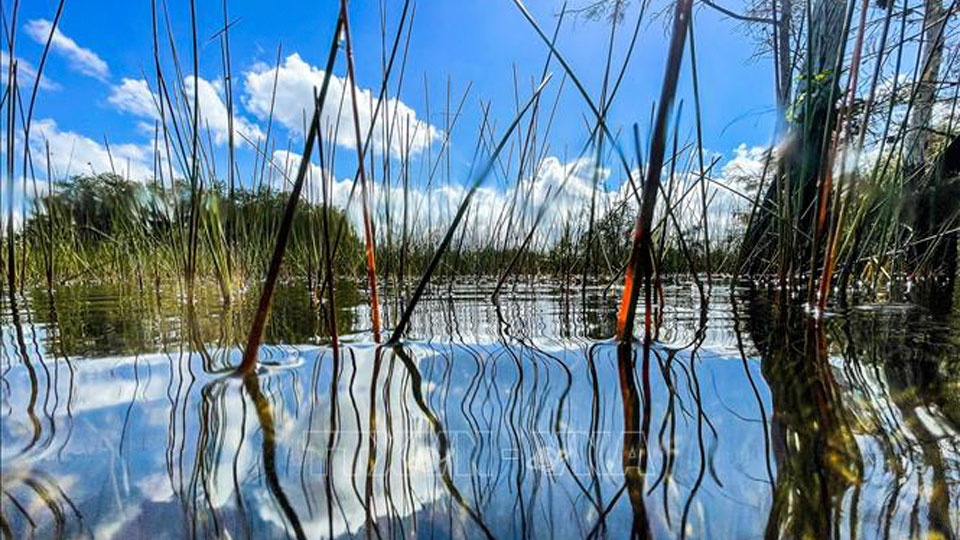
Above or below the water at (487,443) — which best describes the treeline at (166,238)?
above

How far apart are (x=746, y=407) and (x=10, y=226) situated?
2.11 metres

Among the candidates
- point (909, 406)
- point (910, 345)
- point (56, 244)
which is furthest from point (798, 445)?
point (56, 244)

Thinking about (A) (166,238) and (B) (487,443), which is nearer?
(B) (487,443)

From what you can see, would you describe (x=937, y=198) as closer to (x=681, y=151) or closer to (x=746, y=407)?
(x=681, y=151)

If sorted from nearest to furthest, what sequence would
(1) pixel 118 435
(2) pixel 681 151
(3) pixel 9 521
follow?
(3) pixel 9 521
(1) pixel 118 435
(2) pixel 681 151

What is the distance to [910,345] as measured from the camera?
0.70 metres

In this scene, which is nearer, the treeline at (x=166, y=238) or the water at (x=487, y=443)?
the water at (x=487, y=443)

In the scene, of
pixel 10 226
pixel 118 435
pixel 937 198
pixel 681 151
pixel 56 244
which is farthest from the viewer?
pixel 56 244

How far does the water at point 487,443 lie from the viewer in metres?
0.28

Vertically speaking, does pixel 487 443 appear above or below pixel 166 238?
below

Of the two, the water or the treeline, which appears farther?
the treeline

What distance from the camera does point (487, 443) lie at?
1.24 ft

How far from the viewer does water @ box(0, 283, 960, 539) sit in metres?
0.28

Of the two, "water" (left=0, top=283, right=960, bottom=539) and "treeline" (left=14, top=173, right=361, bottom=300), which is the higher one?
"treeline" (left=14, top=173, right=361, bottom=300)
